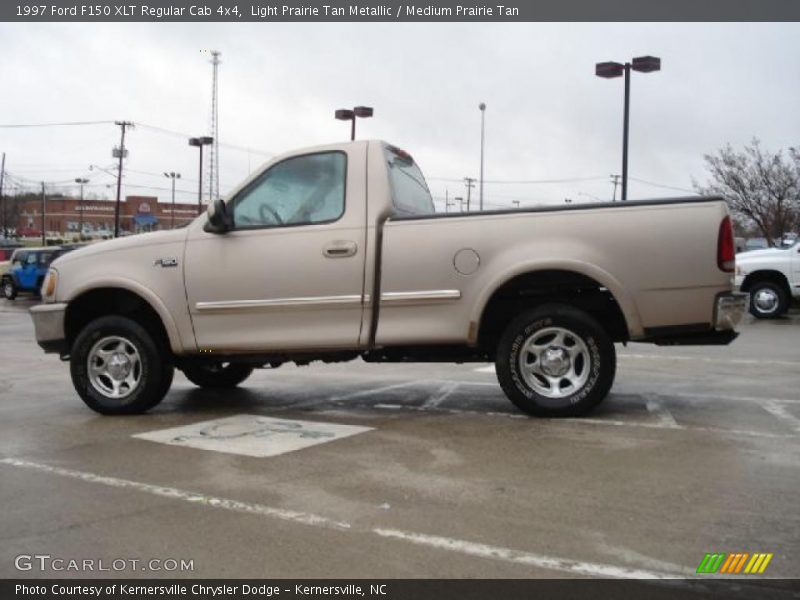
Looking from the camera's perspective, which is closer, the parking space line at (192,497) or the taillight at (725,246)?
the parking space line at (192,497)

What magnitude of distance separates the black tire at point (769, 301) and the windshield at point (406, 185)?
11.9m

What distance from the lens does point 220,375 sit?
823 centimetres

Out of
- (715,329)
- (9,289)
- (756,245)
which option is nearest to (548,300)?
(715,329)

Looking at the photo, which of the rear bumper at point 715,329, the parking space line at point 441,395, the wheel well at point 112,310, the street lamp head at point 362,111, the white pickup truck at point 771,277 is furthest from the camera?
the street lamp head at point 362,111

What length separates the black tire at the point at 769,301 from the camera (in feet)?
54.8

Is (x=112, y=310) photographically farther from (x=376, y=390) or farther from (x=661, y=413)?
(x=661, y=413)

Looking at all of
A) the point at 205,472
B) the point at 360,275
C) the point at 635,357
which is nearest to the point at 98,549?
the point at 205,472

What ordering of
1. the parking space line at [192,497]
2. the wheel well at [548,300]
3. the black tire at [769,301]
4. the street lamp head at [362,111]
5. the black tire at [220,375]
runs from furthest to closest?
the street lamp head at [362,111] → the black tire at [769,301] → the black tire at [220,375] → the wheel well at [548,300] → the parking space line at [192,497]

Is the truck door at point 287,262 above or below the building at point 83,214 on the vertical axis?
below

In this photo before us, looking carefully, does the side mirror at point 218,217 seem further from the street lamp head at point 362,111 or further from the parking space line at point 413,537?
the street lamp head at point 362,111

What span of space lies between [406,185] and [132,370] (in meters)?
2.92

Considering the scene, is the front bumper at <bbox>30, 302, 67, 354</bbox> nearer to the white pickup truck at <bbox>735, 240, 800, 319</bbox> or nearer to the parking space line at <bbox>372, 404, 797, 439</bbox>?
the parking space line at <bbox>372, 404, 797, 439</bbox>
